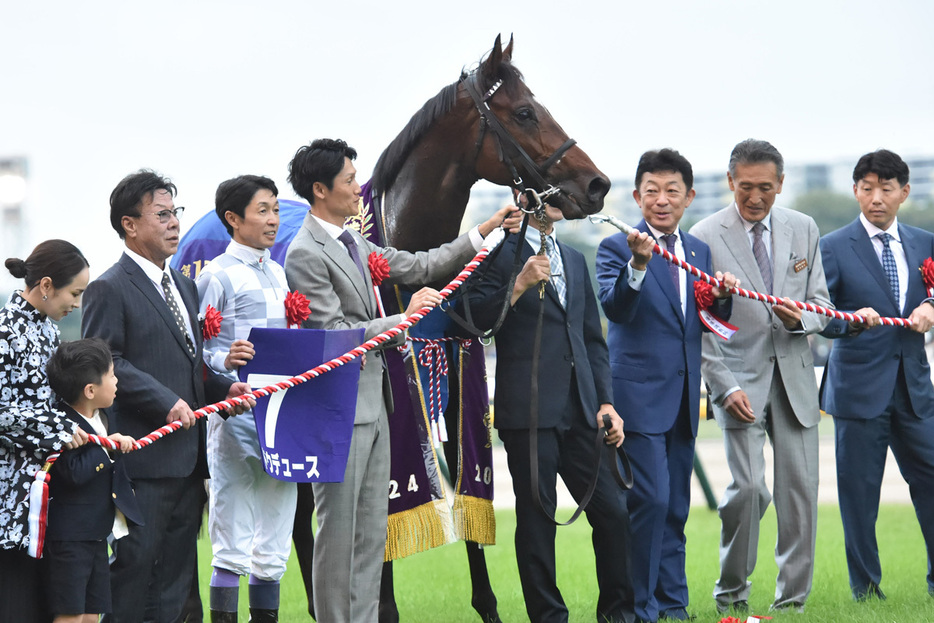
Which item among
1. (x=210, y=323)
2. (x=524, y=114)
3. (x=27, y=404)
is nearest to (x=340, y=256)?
(x=210, y=323)

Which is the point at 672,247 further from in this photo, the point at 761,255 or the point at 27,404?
the point at 27,404

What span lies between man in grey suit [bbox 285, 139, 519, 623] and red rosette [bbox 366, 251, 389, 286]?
0.02m

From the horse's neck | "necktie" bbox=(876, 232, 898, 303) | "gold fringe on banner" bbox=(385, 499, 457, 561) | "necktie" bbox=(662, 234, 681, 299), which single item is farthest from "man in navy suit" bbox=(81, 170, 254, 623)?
"necktie" bbox=(876, 232, 898, 303)

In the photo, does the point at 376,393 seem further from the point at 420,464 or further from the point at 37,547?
the point at 37,547

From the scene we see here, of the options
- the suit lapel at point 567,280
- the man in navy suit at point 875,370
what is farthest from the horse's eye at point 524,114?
the man in navy suit at point 875,370

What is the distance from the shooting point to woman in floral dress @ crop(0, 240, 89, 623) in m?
3.57

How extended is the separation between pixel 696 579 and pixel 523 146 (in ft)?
9.60

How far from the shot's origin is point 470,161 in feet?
15.2

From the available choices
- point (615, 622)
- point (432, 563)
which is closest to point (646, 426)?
point (615, 622)

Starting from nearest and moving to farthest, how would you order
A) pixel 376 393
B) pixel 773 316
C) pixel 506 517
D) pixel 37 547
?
pixel 37 547
pixel 376 393
pixel 773 316
pixel 506 517

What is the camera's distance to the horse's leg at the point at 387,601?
4805mm

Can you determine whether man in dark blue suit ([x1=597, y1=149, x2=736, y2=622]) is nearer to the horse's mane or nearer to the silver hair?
the silver hair

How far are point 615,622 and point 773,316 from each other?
161cm

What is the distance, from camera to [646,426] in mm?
4836
